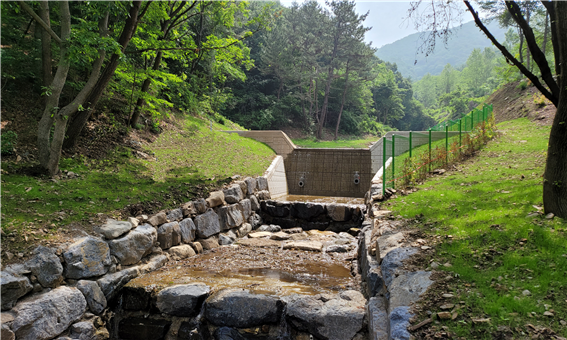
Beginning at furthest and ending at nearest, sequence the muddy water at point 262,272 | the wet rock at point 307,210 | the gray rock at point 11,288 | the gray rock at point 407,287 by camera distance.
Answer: the wet rock at point 307,210, the muddy water at point 262,272, the gray rock at point 11,288, the gray rock at point 407,287

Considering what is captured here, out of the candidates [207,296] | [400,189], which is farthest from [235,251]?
[400,189]

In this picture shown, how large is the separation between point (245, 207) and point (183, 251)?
133 inches

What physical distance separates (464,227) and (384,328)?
2.19 meters

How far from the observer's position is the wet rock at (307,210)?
36.3ft

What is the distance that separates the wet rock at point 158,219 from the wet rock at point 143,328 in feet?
6.62

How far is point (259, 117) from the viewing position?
107 ft

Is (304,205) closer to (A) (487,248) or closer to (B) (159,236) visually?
(B) (159,236)

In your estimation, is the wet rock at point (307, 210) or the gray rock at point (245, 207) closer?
the gray rock at point (245, 207)

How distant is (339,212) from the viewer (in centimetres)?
1088

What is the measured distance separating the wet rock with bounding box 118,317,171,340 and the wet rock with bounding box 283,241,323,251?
3.72 m

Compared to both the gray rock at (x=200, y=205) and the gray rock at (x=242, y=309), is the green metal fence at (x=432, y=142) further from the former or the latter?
the gray rock at (x=242, y=309)

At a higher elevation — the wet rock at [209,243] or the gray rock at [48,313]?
the gray rock at [48,313]

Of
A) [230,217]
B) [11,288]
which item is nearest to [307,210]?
[230,217]

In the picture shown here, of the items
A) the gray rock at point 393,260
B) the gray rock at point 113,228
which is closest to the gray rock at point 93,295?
the gray rock at point 113,228
